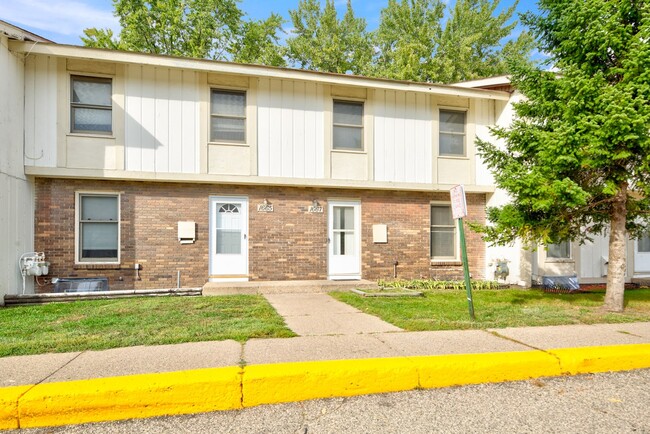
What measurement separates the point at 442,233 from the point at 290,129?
17.3 ft

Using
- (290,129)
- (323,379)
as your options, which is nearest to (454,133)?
(290,129)

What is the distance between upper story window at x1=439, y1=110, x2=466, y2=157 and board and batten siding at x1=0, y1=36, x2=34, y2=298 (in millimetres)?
10350

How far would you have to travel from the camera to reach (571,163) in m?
6.87

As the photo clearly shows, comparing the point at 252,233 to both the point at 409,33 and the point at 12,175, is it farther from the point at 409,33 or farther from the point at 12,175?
the point at 409,33

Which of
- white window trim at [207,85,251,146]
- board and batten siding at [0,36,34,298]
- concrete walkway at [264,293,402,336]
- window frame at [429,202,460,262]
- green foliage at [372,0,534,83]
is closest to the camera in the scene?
concrete walkway at [264,293,402,336]

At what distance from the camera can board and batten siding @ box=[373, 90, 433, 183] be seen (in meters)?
11.5

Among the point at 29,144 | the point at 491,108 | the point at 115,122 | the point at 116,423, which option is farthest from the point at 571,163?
the point at 29,144

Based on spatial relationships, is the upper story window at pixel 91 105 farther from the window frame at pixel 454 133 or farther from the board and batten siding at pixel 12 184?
the window frame at pixel 454 133

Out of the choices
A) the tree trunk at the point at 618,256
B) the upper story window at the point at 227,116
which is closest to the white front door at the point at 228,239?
the upper story window at the point at 227,116

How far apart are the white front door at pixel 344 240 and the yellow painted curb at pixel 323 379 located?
7.07 metres

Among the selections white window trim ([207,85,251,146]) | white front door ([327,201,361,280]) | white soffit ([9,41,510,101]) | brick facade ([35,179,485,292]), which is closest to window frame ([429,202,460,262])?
brick facade ([35,179,485,292])

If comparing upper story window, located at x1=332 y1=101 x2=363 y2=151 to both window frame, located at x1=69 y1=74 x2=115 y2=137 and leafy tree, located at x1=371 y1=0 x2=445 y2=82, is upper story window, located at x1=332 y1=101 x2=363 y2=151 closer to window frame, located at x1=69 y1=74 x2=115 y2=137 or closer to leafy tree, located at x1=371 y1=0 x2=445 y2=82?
window frame, located at x1=69 y1=74 x2=115 y2=137

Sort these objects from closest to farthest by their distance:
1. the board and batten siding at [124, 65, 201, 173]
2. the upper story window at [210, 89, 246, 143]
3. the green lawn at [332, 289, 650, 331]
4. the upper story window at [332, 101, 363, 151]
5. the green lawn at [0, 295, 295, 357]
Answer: the green lawn at [0, 295, 295, 357], the green lawn at [332, 289, 650, 331], the board and batten siding at [124, 65, 201, 173], the upper story window at [210, 89, 246, 143], the upper story window at [332, 101, 363, 151]

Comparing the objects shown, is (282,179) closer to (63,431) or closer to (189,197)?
(189,197)
